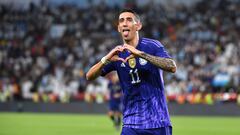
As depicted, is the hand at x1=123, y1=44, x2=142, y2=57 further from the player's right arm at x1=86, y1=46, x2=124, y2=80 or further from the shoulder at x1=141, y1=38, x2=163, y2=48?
the shoulder at x1=141, y1=38, x2=163, y2=48

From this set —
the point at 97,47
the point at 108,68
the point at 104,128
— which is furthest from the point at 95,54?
the point at 108,68

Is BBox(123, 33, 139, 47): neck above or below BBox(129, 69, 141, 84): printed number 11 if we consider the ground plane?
above

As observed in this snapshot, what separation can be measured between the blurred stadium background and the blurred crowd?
44 millimetres

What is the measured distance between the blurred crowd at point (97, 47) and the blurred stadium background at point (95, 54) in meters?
0.04

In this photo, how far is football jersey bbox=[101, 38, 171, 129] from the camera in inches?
276

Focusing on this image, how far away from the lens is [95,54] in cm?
3331

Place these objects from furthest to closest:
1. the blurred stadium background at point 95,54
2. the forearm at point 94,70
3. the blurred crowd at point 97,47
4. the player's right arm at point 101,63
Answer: the blurred crowd at point 97,47, the blurred stadium background at point 95,54, the forearm at point 94,70, the player's right arm at point 101,63

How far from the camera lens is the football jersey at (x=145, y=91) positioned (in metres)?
7.01

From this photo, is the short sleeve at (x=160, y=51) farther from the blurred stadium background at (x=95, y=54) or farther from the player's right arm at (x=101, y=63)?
the blurred stadium background at (x=95, y=54)

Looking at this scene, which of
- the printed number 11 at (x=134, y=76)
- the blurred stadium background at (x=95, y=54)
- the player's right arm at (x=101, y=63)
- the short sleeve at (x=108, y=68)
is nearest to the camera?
the player's right arm at (x=101, y=63)

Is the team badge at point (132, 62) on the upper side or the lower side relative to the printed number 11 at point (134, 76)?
upper

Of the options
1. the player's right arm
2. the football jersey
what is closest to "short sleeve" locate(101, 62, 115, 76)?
the player's right arm

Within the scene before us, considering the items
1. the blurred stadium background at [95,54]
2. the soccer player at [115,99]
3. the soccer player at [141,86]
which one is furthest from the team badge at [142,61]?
the blurred stadium background at [95,54]

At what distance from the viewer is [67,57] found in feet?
110
